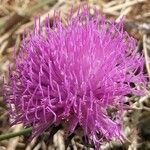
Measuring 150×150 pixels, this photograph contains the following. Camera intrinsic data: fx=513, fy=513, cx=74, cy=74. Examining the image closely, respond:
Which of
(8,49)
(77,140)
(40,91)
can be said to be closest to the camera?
(40,91)

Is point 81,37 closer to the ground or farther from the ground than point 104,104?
farther from the ground

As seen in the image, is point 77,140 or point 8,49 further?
point 8,49

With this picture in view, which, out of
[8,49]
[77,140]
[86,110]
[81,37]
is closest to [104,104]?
[86,110]

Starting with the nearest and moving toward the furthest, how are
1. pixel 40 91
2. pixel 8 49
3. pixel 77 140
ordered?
pixel 40 91
pixel 77 140
pixel 8 49

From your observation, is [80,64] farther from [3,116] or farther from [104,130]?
[3,116]

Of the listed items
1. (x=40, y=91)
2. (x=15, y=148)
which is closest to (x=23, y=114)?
(x=40, y=91)

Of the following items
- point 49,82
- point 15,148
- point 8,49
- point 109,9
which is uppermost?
point 109,9
